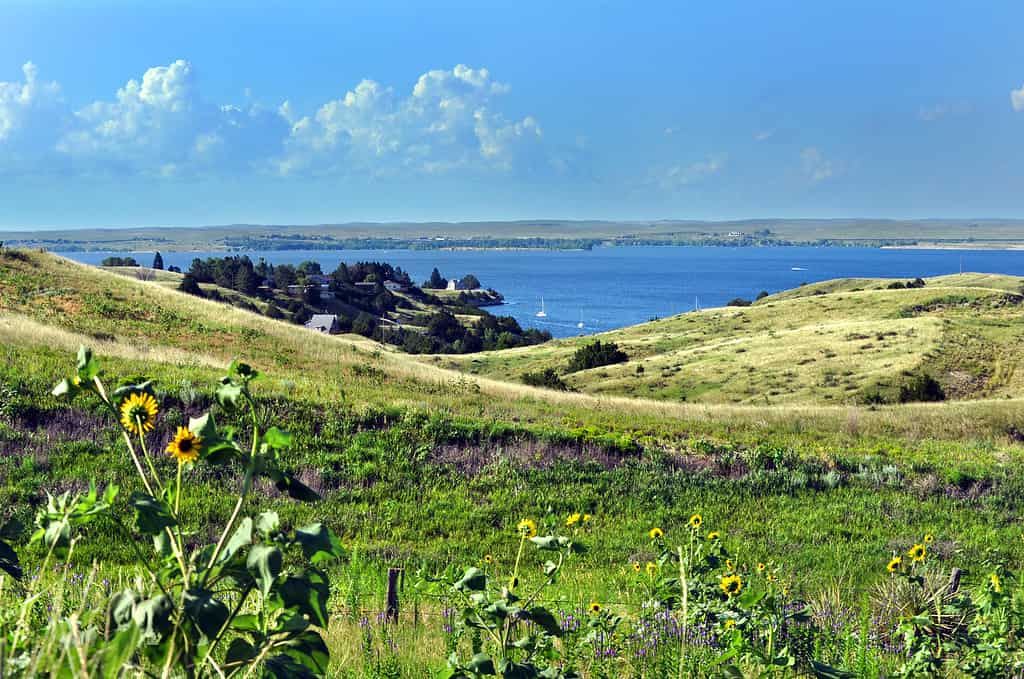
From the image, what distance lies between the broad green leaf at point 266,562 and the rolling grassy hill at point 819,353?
4373cm

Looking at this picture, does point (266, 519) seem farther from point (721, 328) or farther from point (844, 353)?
point (721, 328)

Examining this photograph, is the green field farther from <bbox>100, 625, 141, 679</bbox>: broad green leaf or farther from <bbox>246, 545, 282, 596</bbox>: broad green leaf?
<bbox>100, 625, 141, 679</bbox>: broad green leaf

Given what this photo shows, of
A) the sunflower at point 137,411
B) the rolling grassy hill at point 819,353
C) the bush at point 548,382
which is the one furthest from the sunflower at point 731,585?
the bush at point 548,382

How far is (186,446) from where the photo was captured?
8.72ft

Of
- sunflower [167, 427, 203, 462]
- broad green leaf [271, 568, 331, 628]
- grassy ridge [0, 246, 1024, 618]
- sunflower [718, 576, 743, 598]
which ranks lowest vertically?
grassy ridge [0, 246, 1024, 618]

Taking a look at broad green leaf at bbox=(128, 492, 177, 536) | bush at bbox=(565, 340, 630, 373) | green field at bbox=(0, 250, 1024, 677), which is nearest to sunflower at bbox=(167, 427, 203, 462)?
broad green leaf at bbox=(128, 492, 177, 536)

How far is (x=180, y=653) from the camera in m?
2.87

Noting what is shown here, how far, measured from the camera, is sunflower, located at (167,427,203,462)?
263 cm

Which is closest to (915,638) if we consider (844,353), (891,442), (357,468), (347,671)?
(347,671)

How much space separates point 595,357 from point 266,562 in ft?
205

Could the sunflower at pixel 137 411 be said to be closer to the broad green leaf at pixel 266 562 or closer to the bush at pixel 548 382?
the broad green leaf at pixel 266 562

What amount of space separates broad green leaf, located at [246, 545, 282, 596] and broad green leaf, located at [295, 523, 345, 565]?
95mm

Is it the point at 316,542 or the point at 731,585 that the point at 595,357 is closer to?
the point at 731,585

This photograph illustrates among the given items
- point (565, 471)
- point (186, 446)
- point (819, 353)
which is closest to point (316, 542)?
point (186, 446)
